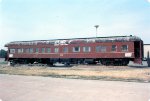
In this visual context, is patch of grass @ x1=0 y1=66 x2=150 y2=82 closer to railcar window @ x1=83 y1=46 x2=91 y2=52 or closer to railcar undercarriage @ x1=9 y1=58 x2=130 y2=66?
railcar undercarriage @ x1=9 y1=58 x2=130 y2=66

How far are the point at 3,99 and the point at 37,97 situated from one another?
139 centimetres

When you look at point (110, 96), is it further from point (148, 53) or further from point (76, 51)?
point (148, 53)

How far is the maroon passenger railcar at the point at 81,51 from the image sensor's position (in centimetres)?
3219

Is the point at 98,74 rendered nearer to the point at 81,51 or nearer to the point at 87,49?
the point at 87,49

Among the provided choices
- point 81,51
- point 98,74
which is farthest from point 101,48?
point 98,74

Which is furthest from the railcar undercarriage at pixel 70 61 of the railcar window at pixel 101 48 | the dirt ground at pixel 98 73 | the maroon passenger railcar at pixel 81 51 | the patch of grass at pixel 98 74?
the patch of grass at pixel 98 74

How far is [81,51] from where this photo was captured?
34.8 m

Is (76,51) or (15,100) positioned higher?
(76,51)

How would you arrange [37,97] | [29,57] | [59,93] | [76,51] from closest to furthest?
[37,97]
[59,93]
[76,51]
[29,57]

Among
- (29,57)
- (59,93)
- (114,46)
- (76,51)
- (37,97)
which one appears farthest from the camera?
(29,57)

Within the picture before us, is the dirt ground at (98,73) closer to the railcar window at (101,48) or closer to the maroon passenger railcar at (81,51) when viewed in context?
the maroon passenger railcar at (81,51)

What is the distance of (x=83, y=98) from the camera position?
10227 millimetres

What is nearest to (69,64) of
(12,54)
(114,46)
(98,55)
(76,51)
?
(76,51)

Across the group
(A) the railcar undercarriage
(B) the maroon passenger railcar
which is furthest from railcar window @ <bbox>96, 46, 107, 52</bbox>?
(A) the railcar undercarriage
